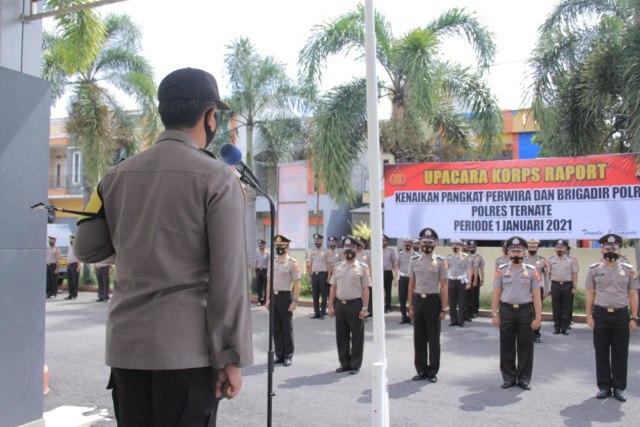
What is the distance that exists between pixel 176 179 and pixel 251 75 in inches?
646

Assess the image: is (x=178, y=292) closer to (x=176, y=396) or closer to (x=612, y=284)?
(x=176, y=396)

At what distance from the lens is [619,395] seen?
21.7 ft

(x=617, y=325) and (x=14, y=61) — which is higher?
(x=14, y=61)

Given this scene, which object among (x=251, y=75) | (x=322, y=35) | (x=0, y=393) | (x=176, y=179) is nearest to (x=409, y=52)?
(x=322, y=35)

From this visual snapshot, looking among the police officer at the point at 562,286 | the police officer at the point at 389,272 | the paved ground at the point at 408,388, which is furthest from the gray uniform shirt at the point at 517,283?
the police officer at the point at 389,272

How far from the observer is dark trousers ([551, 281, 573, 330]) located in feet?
37.7

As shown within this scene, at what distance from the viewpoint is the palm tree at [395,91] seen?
1363cm

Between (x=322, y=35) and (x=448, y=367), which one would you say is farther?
(x=322, y=35)

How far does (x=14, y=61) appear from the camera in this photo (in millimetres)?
4578

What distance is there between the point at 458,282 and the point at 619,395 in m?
6.34

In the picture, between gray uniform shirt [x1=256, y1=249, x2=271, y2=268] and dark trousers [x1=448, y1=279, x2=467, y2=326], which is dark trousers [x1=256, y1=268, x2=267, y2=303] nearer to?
gray uniform shirt [x1=256, y1=249, x2=271, y2=268]

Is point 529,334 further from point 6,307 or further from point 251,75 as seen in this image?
point 251,75

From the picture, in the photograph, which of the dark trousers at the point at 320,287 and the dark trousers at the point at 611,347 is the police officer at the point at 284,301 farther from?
the dark trousers at the point at 320,287

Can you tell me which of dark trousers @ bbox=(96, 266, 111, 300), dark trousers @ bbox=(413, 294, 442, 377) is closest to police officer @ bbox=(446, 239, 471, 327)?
dark trousers @ bbox=(413, 294, 442, 377)
